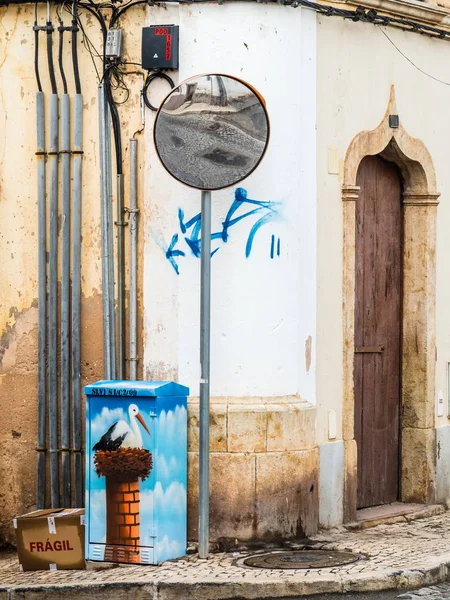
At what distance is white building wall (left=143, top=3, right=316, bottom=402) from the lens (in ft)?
32.7

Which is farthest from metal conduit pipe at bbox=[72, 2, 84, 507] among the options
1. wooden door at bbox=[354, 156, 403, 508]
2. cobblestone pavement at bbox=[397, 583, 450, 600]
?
cobblestone pavement at bbox=[397, 583, 450, 600]

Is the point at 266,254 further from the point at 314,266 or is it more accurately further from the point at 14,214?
the point at 14,214

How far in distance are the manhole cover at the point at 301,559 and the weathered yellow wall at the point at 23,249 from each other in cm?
187

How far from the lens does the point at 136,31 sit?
398 inches

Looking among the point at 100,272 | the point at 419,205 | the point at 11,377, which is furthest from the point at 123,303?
the point at 419,205

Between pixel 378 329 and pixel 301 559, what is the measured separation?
2.85m

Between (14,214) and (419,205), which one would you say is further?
(419,205)

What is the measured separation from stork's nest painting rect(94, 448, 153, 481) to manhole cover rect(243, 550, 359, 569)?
38.1 inches

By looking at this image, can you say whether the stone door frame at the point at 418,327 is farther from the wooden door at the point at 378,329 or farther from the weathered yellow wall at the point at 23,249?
the weathered yellow wall at the point at 23,249

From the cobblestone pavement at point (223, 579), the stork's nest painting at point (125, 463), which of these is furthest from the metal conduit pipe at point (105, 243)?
the cobblestone pavement at point (223, 579)

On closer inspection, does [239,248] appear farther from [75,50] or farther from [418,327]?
[418,327]

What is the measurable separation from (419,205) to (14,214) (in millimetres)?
3650

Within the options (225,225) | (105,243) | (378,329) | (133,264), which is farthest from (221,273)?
(378,329)

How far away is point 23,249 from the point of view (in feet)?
34.0
